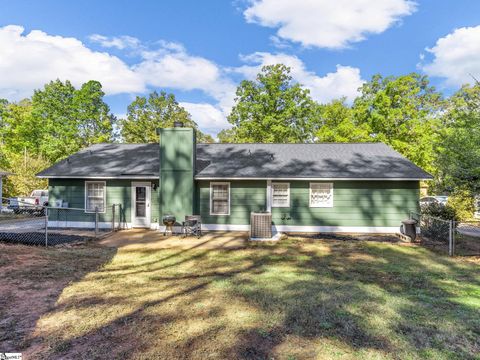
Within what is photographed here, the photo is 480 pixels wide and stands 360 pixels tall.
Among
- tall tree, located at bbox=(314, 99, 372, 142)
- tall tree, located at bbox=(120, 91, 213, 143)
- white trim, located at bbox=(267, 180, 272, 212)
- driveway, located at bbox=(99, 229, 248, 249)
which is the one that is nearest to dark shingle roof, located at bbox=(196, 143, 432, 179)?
white trim, located at bbox=(267, 180, 272, 212)

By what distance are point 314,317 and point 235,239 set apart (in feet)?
22.1

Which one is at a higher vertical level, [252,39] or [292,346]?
[252,39]

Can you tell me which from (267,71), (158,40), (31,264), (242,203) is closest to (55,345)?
(31,264)

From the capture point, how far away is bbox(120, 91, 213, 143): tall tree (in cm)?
3441

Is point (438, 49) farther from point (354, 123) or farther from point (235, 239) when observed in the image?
point (235, 239)

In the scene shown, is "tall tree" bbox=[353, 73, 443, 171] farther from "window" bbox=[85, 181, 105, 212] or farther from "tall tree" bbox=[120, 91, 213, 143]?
"window" bbox=[85, 181, 105, 212]

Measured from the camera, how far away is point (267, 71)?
2922 cm

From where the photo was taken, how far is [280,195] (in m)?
12.7

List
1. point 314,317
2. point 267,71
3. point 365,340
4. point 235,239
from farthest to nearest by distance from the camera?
point 267,71 → point 235,239 → point 314,317 → point 365,340

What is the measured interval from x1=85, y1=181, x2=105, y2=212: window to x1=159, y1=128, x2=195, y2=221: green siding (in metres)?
3.25

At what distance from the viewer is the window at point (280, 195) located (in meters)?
12.6

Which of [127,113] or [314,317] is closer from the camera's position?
[314,317]

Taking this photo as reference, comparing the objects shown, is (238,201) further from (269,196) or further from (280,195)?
(280,195)

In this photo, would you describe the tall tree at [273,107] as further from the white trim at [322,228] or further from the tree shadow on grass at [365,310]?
the tree shadow on grass at [365,310]
